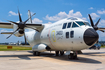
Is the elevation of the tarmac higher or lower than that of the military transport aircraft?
lower

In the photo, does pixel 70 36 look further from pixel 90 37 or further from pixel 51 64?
pixel 51 64

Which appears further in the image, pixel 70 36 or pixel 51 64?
pixel 70 36

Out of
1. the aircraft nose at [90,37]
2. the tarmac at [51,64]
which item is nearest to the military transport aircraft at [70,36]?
the aircraft nose at [90,37]

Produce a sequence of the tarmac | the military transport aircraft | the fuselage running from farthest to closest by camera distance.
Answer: the fuselage → the military transport aircraft → the tarmac

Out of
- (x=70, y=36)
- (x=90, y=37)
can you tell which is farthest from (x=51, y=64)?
(x=90, y=37)

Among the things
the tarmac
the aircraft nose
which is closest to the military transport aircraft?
the aircraft nose

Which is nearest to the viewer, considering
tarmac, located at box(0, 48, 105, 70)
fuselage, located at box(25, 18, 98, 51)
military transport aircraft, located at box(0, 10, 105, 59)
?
tarmac, located at box(0, 48, 105, 70)

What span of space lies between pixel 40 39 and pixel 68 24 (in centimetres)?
549

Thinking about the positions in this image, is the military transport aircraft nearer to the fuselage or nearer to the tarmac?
the fuselage

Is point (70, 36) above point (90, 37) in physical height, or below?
above

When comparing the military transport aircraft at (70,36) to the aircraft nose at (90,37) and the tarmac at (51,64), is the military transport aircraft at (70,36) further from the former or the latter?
the tarmac at (51,64)

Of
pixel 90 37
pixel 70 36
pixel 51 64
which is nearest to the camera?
pixel 51 64

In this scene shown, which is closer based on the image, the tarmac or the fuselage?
the tarmac

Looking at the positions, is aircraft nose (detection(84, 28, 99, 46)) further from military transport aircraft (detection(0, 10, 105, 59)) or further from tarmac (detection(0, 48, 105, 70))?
tarmac (detection(0, 48, 105, 70))
